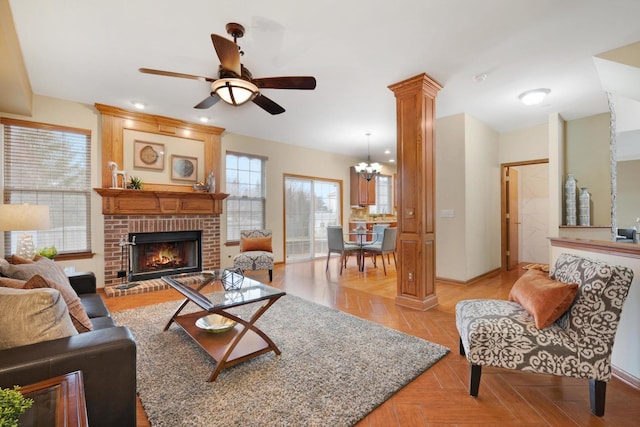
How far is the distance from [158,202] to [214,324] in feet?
9.65

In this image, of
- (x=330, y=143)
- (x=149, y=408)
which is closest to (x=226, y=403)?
(x=149, y=408)

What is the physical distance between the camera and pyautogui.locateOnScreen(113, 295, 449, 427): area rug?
1616 mm

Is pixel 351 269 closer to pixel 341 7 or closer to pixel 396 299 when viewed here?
pixel 396 299

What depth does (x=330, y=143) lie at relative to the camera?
6.42 metres

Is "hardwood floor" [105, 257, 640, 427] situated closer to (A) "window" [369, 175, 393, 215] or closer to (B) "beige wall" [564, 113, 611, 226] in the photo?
(B) "beige wall" [564, 113, 611, 226]

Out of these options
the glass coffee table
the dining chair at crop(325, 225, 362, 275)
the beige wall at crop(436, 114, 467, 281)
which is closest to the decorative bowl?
the glass coffee table

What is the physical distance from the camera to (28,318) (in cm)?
126

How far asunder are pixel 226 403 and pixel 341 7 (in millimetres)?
2775

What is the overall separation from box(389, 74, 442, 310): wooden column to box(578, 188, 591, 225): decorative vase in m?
2.74

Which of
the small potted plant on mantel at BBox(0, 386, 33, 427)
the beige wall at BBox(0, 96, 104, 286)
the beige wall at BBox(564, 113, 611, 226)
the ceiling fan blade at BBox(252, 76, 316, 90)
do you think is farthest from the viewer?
the beige wall at BBox(564, 113, 611, 226)

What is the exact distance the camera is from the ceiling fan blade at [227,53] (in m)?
2.04

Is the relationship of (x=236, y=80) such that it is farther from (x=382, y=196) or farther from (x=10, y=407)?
(x=382, y=196)

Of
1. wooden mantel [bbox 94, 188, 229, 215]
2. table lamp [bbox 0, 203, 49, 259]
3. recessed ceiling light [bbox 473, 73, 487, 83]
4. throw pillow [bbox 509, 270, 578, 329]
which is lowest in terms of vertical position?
throw pillow [bbox 509, 270, 578, 329]

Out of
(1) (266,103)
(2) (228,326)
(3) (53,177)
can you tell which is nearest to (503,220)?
(1) (266,103)
